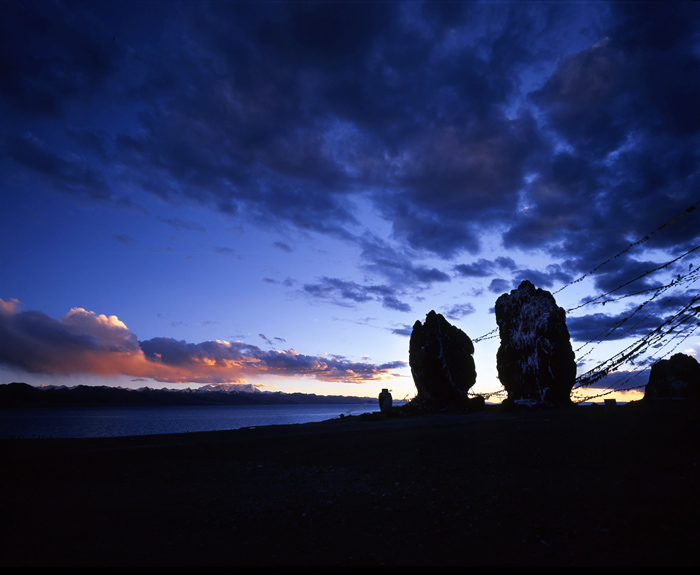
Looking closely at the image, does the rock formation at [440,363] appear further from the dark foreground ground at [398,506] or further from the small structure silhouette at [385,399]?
the dark foreground ground at [398,506]

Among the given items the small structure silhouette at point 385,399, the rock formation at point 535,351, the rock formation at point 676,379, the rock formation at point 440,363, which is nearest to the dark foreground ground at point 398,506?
the rock formation at point 535,351

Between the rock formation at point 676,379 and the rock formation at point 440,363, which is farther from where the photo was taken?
the rock formation at point 440,363

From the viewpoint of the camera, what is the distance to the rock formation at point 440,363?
40531 millimetres

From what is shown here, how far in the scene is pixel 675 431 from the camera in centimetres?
878

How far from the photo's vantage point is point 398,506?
649cm

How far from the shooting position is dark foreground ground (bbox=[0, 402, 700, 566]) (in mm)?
4703

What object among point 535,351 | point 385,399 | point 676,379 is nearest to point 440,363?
point 385,399

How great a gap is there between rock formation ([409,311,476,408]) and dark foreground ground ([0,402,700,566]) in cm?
2975

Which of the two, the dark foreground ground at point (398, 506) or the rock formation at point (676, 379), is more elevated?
the rock formation at point (676, 379)

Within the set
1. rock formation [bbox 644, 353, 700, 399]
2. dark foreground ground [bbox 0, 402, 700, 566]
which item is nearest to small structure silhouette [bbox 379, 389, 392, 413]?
rock formation [bbox 644, 353, 700, 399]

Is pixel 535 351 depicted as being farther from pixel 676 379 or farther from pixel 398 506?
pixel 398 506

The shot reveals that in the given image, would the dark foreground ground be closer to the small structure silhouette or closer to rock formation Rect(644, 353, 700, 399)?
rock formation Rect(644, 353, 700, 399)

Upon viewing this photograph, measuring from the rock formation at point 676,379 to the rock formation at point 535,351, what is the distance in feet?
18.2

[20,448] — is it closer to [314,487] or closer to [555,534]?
[314,487]
